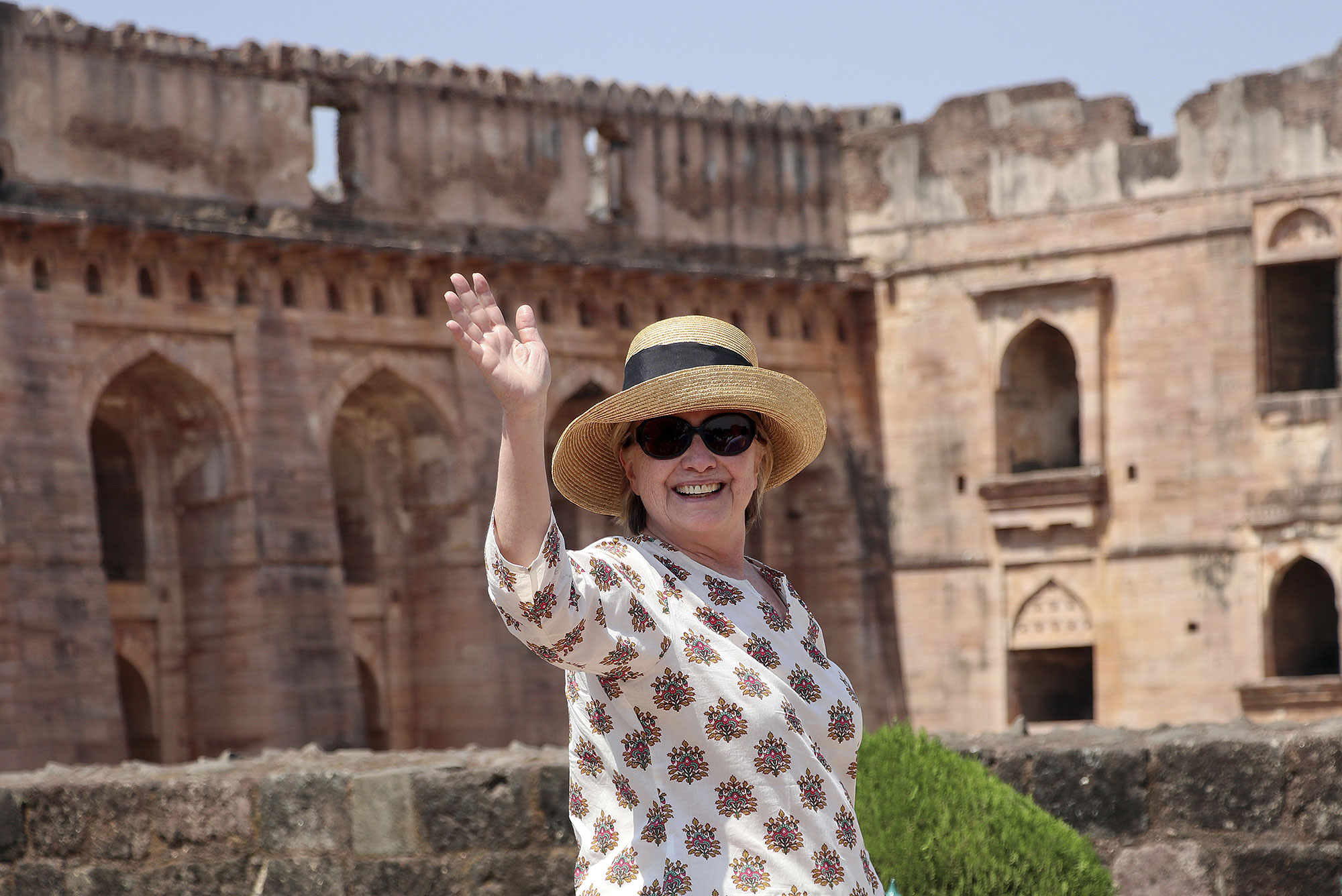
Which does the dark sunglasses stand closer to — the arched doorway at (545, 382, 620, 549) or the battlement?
the arched doorway at (545, 382, 620, 549)

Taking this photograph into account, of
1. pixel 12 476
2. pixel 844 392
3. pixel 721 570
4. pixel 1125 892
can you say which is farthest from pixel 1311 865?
pixel 844 392

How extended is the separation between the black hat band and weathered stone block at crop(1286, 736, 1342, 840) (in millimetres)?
3006

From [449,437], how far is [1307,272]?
9.15 metres

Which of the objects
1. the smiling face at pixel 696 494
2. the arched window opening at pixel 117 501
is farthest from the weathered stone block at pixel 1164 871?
the arched window opening at pixel 117 501

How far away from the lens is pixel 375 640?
22016 millimetres

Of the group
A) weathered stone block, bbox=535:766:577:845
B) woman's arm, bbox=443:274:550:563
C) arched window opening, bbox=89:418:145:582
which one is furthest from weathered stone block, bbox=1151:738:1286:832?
arched window opening, bbox=89:418:145:582

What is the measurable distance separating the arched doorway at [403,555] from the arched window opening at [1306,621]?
8.27 m

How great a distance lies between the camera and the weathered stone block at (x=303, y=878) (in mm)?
6691

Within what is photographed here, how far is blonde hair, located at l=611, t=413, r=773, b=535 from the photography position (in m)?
4.03

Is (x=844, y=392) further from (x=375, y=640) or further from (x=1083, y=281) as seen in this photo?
(x=375, y=640)

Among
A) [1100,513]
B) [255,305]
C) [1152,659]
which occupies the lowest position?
[1152,659]

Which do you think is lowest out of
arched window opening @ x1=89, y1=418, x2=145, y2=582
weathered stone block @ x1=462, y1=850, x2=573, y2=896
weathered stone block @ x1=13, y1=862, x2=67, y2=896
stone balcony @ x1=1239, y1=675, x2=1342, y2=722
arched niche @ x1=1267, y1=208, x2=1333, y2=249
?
stone balcony @ x1=1239, y1=675, x2=1342, y2=722

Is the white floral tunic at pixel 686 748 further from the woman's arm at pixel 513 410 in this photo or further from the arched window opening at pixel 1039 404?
the arched window opening at pixel 1039 404

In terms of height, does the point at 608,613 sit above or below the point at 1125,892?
above
